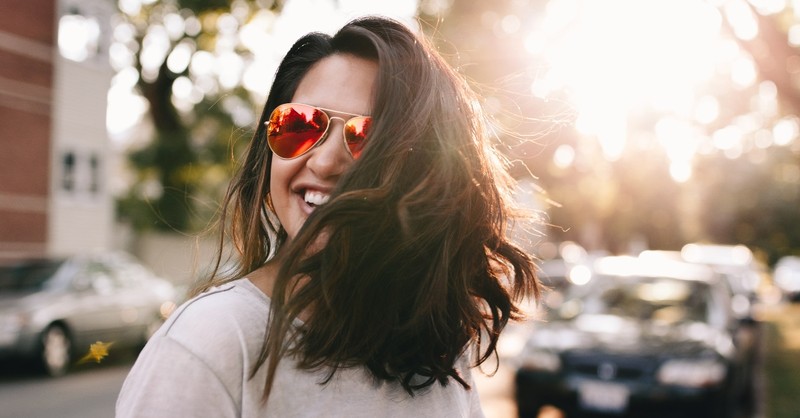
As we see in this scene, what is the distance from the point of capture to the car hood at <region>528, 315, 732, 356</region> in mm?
7160

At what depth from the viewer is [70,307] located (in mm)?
11375

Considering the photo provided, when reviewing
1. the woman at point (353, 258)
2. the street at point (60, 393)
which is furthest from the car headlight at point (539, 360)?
the woman at point (353, 258)

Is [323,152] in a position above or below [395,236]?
above

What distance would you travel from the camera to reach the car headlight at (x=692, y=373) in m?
Answer: 6.84

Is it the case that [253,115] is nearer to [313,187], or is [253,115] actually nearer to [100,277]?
[313,187]

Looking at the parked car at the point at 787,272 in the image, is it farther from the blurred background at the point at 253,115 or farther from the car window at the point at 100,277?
the car window at the point at 100,277

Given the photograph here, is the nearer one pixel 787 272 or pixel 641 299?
pixel 641 299

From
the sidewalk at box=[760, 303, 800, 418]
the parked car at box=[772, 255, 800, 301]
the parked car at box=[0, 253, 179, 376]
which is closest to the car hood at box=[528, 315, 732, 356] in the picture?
the sidewalk at box=[760, 303, 800, 418]

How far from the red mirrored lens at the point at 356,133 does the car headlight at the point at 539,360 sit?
6.06 metres

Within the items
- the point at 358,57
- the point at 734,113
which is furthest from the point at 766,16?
the point at 358,57

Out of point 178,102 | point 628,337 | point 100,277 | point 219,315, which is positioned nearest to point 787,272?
point 178,102

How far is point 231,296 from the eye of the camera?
1.38 metres

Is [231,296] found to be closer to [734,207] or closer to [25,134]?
[25,134]

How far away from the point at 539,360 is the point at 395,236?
20.2ft
